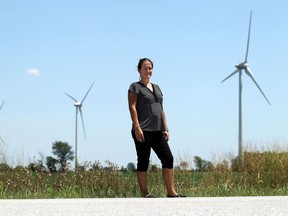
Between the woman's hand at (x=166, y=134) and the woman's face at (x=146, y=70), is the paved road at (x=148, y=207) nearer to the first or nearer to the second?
the woman's hand at (x=166, y=134)

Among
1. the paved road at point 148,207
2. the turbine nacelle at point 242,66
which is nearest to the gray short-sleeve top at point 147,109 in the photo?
the paved road at point 148,207

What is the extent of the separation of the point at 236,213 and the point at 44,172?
664 cm

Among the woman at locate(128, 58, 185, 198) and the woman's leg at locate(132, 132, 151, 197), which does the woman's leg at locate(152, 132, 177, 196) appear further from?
the woman's leg at locate(132, 132, 151, 197)

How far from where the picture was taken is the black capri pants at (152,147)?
6.84 m

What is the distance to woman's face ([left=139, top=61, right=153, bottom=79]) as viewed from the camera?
698 cm

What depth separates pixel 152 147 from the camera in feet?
22.8

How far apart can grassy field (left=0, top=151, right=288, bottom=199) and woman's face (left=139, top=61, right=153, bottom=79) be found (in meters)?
2.38

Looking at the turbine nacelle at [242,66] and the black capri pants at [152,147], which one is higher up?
the turbine nacelle at [242,66]

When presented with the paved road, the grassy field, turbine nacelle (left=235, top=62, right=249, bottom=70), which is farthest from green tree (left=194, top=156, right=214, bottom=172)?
turbine nacelle (left=235, top=62, right=249, bottom=70)

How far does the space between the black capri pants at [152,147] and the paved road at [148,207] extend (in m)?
1.32

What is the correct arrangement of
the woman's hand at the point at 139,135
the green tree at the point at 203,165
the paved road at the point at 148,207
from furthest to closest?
the green tree at the point at 203,165, the woman's hand at the point at 139,135, the paved road at the point at 148,207

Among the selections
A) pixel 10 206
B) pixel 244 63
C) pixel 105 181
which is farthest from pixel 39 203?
pixel 244 63

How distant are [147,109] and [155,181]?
394 centimetres

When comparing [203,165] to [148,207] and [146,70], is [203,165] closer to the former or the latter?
[146,70]
